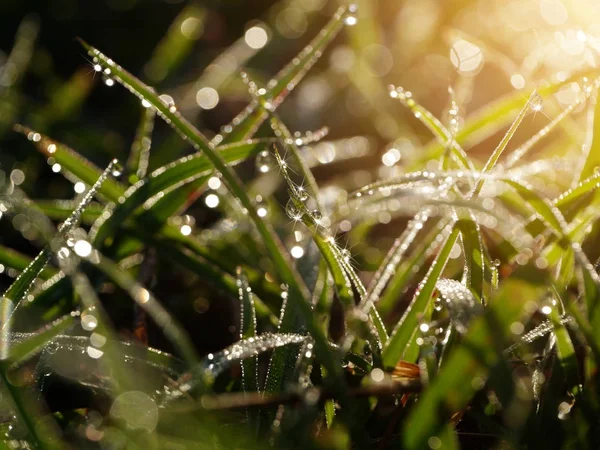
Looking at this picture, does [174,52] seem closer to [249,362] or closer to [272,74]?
[272,74]

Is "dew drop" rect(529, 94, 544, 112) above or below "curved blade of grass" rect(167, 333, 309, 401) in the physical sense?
above

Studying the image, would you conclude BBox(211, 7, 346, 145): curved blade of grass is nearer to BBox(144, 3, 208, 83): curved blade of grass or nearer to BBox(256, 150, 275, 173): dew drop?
BBox(256, 150, 275, 173): dew drop

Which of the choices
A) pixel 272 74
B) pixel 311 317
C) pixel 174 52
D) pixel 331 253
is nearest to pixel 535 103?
pixel 331 253

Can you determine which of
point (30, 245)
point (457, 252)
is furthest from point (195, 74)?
point (457, 252)

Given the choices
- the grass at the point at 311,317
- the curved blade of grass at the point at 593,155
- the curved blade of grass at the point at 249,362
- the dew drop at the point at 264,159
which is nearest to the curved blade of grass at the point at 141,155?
the grass at the point at 311,317

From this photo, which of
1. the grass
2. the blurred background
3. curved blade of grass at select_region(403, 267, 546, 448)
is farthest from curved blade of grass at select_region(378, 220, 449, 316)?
the blurred background

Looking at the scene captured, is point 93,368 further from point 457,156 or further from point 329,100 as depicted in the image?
point 329,100

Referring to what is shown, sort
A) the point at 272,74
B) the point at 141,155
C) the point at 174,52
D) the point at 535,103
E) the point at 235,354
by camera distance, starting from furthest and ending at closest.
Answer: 1. the point at 272,74
2. the point at 174,52
3. the point at 141,155
4. the point at 535,103
5. the point at 235,354
